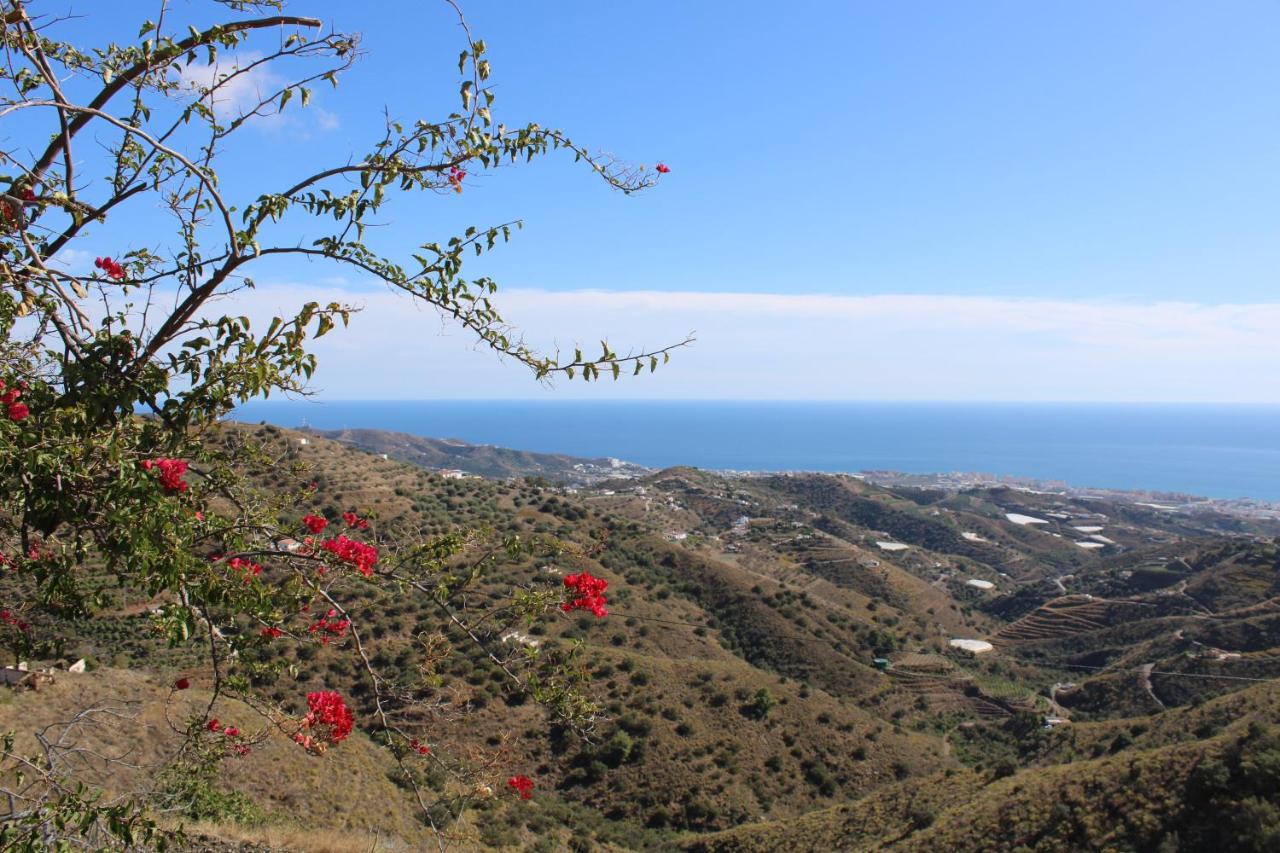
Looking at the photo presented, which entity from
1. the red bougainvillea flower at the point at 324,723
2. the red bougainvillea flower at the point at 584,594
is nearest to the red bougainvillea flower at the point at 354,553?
Answer: the red bougainvillea flower at the point at 584,594

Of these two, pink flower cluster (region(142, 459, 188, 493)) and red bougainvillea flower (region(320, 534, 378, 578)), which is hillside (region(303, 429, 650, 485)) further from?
pink flower cluster (region(142, 459, 188, 493))

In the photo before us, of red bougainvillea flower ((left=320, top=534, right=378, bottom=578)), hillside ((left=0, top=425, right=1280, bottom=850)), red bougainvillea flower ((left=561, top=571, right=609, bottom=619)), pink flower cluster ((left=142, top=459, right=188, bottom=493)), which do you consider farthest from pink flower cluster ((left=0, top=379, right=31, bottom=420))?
red bougainvillea flower ((left=561, top=571, right=609, bottom=619))

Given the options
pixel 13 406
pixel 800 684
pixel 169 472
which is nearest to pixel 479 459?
pixel 800 684

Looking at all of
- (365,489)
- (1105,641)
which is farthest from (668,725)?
(1105,641)

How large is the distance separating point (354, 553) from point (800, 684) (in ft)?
77.8

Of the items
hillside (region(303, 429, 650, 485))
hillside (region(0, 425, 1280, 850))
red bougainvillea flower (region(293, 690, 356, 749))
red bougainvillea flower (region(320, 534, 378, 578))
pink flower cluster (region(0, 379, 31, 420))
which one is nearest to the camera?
pink flower cluster (region(0, 379, 31, 420))

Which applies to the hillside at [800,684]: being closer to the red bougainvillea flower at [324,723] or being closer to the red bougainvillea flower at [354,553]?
the red bougainvillea flower at [354,553]

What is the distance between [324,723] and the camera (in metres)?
3.65

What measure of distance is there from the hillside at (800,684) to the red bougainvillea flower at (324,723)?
1.79 feet

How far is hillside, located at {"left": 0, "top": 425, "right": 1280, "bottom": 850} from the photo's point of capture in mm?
12133

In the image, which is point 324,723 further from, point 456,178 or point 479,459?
point 479,459

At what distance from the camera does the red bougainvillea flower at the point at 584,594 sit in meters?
3.34

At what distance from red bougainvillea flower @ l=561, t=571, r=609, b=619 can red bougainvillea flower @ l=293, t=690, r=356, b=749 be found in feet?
4.45

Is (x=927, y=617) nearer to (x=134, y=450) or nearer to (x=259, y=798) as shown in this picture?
(x=259, y=798)
